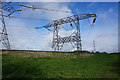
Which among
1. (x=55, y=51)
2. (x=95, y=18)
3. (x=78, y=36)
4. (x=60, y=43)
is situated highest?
(x=95, y=18)

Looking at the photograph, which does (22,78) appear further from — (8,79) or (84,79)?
(84,79)

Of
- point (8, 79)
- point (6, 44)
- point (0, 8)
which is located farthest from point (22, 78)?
point (0, 8)

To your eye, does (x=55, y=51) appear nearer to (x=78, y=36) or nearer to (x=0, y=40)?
(x=78, y=36)

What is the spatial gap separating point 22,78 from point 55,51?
21971mm

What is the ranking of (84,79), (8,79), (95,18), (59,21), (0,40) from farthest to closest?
(59,21)
(95,18)
(0,40)
(84,79)
(8,79)

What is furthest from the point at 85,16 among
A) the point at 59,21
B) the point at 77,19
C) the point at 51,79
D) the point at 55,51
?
the point at 51,79

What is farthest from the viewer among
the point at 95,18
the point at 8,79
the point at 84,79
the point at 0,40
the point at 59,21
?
the point at 59,21

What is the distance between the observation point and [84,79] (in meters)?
5.75

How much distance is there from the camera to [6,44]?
56.1 feet

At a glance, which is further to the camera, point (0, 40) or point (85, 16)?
point (85, 16)

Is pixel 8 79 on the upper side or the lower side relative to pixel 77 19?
lower

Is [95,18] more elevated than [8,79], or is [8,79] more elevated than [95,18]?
[95,18]

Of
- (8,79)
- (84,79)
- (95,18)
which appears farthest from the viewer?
(95,18)

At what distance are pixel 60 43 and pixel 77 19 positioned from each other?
8486mm
